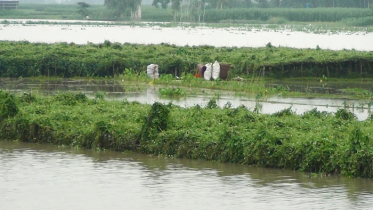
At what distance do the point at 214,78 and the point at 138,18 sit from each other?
83077mm

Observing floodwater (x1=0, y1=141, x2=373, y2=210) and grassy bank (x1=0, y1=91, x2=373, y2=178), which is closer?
floodwater (x1=0, y1=141, x2=373, y2=210)

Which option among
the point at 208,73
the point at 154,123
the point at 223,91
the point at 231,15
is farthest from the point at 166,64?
the point at 231,15

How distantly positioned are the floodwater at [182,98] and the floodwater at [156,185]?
5.62 meters

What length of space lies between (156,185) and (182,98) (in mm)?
11243

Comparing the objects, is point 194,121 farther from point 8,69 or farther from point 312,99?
point 8,69

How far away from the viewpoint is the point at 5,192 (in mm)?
11914

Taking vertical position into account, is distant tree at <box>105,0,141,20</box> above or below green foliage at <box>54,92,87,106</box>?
above

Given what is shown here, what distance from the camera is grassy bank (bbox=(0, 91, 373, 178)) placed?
43.2 feet

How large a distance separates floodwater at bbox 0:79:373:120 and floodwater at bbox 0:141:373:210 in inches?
221

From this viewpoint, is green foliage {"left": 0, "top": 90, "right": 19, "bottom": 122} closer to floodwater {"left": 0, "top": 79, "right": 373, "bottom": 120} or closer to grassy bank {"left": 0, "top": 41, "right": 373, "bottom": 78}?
floodwater {"left": 0, "top": 79, "right": 373, "bottom": 120}

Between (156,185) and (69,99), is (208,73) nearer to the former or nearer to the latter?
(69,99)

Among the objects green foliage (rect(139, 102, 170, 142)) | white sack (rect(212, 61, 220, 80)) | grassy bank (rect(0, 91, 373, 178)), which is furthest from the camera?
white sack (rect(212, 61, 220, 80))

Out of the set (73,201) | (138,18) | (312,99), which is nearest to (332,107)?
Result: (312,99)

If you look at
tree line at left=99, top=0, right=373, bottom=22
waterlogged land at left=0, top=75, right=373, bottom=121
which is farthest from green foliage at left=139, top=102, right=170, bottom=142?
tree line at left=99, top=0, right=373, bottom=22
